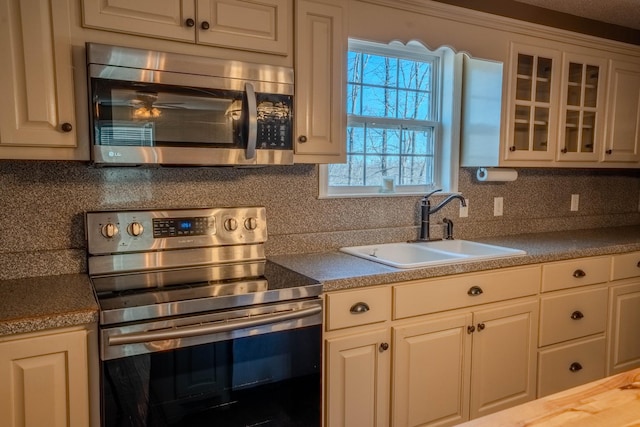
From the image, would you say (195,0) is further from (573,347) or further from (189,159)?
(573,347)

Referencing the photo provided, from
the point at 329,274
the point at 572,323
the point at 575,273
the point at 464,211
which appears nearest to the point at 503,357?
the point at 572,323

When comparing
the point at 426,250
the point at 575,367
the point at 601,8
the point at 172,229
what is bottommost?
the point at 575,367

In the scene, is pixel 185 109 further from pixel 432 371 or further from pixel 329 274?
pixel 432 371

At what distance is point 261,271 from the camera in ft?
6.34

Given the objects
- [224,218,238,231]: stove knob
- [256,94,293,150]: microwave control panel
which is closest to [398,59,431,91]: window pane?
[256,94,293,150]: microwave control panel

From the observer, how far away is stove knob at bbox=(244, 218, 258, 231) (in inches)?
83.1

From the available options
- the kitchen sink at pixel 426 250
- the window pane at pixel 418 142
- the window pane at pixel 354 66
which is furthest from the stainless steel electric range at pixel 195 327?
the window pane at pixel 418 142

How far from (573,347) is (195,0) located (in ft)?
7.92

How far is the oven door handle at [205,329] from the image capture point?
138 centimetres

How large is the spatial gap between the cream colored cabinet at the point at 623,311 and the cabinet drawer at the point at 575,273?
0.10 m

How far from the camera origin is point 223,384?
154 centimetres

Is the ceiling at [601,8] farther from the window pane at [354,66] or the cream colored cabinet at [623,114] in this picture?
the window pane at [354,66]

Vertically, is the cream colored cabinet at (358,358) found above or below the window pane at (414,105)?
below

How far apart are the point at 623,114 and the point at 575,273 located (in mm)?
1271
